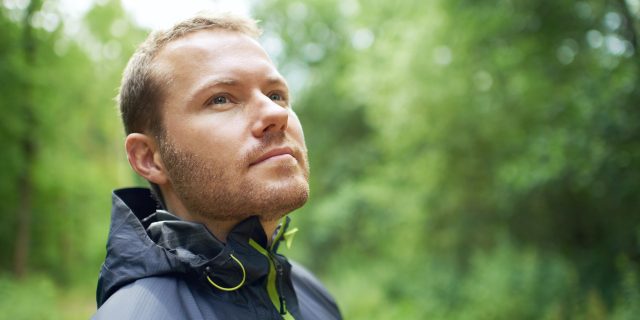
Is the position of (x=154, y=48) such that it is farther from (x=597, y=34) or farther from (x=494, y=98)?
(x=494, y=98)

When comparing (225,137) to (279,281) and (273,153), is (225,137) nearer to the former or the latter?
(273,153)

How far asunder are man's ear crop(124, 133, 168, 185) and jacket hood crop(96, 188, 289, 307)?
0.11 metres

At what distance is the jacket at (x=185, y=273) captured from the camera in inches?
51.6

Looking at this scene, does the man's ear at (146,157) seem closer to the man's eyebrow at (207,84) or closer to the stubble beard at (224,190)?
the stubble beard at (224,190)

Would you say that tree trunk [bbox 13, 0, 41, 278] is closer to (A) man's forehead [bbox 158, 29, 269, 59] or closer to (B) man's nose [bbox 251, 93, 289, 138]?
(A) man's forehead [bbox 158, 29, 269, 59]

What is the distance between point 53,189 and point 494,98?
8.27 meters

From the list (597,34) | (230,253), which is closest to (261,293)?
(230,253)

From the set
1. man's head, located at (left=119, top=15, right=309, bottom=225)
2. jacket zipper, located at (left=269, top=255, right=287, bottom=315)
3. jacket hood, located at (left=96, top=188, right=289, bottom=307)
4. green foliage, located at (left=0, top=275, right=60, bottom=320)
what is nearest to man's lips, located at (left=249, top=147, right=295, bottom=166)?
man's head, located at (left=119, top=15, right=309, bottom=225)

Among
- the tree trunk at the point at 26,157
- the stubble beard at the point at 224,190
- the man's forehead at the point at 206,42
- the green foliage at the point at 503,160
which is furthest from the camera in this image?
the tree trunk at the point at 26,157

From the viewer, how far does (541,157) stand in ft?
20.8

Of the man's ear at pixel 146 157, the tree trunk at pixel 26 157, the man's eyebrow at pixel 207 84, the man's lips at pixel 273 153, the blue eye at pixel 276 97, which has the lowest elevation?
the man's lips at pixel 273 153

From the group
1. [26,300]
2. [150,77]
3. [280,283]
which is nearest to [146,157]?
[150,77]

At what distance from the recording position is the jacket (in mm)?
1312

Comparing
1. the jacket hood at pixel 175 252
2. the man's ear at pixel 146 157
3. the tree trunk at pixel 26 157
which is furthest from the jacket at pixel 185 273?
the tree trunk at pixel 26 157
